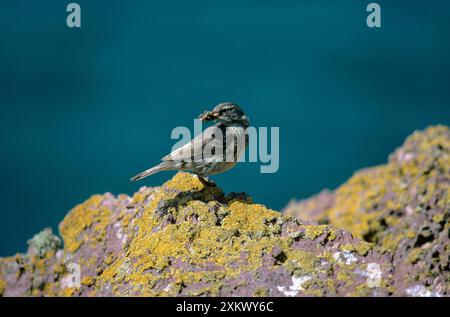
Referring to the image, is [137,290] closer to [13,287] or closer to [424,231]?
[13,287]

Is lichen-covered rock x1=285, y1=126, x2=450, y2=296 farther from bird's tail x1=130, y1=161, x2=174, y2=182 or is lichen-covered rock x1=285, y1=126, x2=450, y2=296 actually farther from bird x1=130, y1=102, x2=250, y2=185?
bird's tail x1=130, y1=161, x2=174, y2=182

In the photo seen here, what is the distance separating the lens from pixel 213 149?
9.43 meters

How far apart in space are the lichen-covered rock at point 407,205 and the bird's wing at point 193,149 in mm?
3005

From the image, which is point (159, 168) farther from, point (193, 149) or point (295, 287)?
point (295, 287)

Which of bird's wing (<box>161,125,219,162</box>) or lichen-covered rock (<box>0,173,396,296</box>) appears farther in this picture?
bird's wing (<box>161,125,219,162</box>)

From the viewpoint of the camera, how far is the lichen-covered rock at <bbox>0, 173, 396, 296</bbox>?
6.55 metres

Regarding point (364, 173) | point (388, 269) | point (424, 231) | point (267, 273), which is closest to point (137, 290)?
point (267, 273)

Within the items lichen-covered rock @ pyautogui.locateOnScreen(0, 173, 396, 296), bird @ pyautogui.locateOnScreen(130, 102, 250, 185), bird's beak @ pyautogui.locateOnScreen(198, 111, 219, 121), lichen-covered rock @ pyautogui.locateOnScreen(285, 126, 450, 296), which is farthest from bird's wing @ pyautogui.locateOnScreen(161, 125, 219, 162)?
lichen-covered rock @ pyautogui.locateOnScreen(285, 126, 450, 296)

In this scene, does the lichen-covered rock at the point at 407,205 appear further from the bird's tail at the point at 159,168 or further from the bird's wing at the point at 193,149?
the bird's tail at the point at 159,168

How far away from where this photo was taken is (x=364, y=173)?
13.6 metres

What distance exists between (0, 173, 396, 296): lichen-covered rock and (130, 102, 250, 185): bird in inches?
9.7

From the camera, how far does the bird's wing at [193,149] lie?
9391mm
